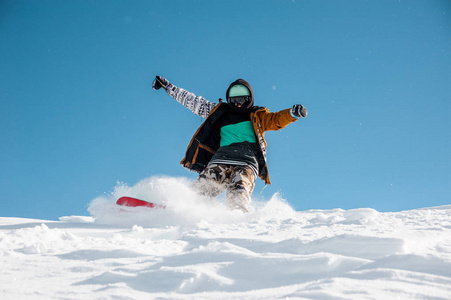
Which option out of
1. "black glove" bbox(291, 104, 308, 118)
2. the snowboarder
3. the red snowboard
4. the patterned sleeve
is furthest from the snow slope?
the patterned sleeve

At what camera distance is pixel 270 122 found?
16.0 feet

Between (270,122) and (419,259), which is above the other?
(270,122)

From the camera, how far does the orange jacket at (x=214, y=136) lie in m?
4.85

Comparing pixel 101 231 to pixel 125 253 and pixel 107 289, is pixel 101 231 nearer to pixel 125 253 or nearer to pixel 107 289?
pixel 125 253

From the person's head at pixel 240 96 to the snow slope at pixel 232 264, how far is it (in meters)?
2.71

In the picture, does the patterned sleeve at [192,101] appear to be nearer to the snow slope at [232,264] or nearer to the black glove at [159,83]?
the black glove at [159,83]

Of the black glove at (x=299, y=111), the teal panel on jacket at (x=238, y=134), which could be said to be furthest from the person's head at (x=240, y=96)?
the black glove at (x=299, y=111)

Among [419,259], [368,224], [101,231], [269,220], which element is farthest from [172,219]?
[419,259]

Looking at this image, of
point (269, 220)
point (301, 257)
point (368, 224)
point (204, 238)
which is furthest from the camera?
point (269, 220)

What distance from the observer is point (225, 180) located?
14.8ft

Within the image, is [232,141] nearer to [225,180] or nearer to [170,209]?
[225,180]

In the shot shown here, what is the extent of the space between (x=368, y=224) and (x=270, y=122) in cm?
253

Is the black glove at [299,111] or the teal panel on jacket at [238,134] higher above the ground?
the black glove at [299,111]

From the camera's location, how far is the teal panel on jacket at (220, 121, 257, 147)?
4.81 meters
